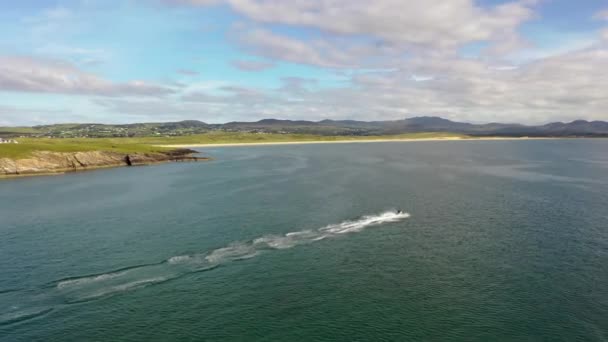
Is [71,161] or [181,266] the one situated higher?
[71,161]

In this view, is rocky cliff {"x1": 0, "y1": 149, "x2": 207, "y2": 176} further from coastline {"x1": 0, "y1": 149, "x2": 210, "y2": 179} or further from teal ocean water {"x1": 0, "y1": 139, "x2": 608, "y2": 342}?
teal ocean water {"x1": 0, "y1": 139, "x2": 608, "y2": 342}

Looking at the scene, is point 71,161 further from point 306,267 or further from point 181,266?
point 306,267

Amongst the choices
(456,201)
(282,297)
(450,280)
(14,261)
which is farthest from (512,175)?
(14,261)

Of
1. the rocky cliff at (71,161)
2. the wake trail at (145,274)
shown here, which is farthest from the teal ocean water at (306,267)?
the rocky cliff at (71,161)

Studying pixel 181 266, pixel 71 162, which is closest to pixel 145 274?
pixel 181 266

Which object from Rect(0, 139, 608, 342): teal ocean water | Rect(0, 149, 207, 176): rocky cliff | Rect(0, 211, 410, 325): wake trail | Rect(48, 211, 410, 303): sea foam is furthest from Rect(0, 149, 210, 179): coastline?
Rect(0, 211, 410, 325): wake trail
